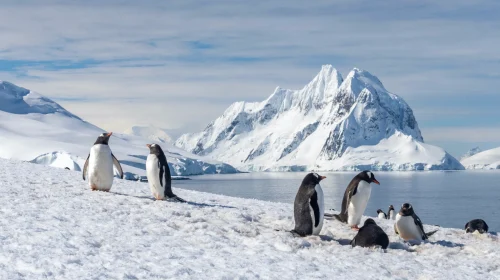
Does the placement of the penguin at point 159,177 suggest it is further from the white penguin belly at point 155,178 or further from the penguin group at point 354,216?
the penguin group at point 354,216

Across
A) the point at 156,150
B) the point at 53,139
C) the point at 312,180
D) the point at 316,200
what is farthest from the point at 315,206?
the point at 53,139

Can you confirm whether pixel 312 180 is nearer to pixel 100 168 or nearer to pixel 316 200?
pixel 316 200

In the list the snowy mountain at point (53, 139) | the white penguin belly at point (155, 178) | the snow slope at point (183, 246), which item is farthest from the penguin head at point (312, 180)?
the snowy mountain at point (53, 139)

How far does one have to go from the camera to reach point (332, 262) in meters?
8.27

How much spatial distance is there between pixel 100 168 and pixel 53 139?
144m

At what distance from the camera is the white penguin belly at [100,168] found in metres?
12.8

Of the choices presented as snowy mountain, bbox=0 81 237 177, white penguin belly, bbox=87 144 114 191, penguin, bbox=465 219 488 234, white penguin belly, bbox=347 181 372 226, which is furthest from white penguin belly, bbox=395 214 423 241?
snowy mountain, bbox=0 81 237 177

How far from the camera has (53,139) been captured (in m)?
149

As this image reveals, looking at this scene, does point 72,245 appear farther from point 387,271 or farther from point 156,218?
point 387,271

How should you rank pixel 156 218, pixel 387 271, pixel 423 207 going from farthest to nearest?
pixel 423 207 → pixel 156 218 → pixel 387 271

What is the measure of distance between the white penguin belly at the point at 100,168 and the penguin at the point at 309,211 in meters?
4.66

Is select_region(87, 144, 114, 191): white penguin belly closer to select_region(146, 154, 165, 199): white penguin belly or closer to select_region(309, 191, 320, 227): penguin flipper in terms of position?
select_region(146, 154, 165, 199): white penguin belly

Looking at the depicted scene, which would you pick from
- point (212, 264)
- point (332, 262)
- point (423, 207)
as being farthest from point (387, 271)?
point (423, 207)

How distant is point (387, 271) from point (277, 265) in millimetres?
1576
